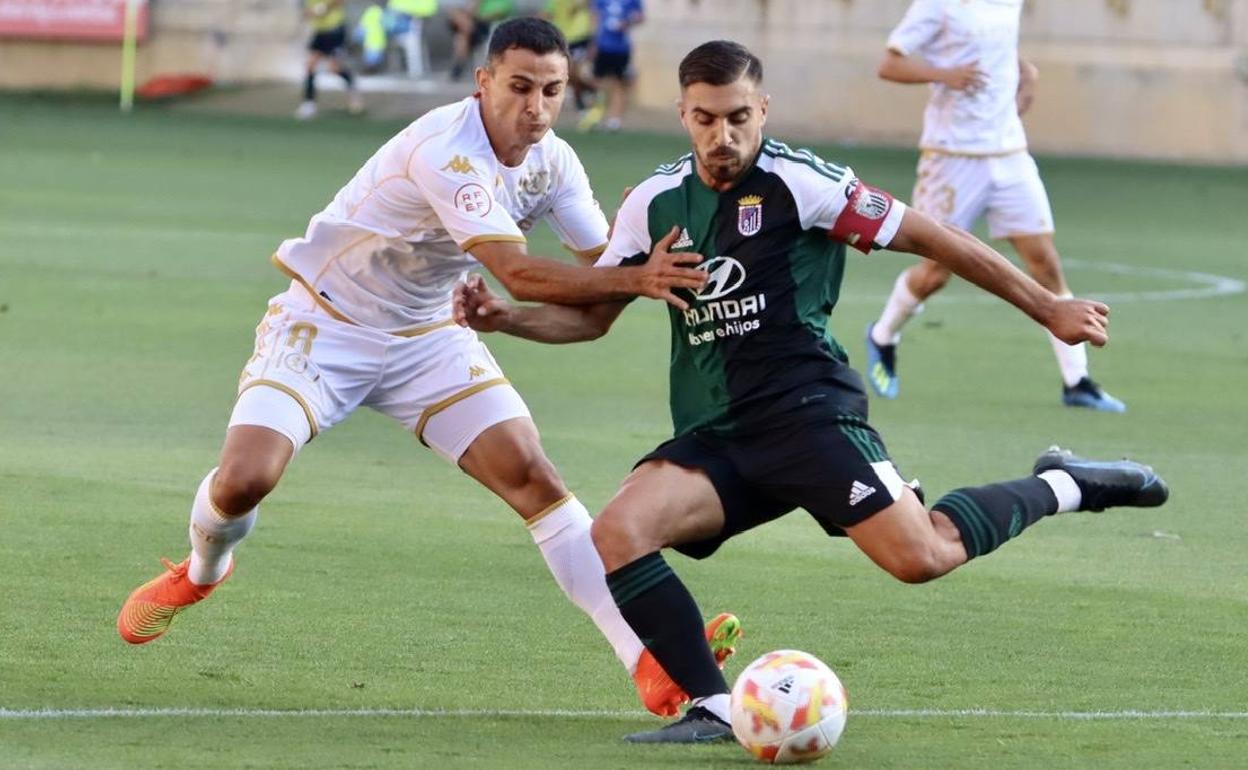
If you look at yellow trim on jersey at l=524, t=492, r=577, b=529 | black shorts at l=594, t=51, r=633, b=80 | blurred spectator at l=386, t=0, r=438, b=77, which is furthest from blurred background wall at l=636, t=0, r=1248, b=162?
yellow trim on jersey at l=524, t=492, r=577, b=529

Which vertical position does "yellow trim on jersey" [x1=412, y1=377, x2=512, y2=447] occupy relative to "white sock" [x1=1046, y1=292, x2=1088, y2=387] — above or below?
above

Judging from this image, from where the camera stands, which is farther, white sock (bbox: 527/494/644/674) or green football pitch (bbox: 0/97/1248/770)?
white sock (bbox: 527/494/644/674)

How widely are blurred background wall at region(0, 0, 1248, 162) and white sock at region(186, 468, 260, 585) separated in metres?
27.9

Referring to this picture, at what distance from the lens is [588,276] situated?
271 inches

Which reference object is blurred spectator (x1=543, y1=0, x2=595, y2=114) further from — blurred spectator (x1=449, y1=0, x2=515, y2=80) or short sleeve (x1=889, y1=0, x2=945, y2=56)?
short sleeve (x1=889, y1=0, x2=945, y2=56)

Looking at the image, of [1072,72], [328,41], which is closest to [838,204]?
[1072,72]

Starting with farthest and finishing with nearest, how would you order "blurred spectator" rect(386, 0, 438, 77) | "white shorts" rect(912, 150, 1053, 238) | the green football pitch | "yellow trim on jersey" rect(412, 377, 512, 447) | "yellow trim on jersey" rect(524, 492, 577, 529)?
"blurred spectator" rect(386, 0, 438, 77), "white shorts" rect(912, 150, 1053, 238), "yellow trim on jersey" rect(412, 377, 512, 447), "yellow trim on jersey" rect(524, 492, 577, 529), the green football pitch

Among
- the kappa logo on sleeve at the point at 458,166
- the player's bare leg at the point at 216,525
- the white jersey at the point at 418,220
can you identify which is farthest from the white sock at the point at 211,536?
the kappa logo on sleeve at the point at 458,166

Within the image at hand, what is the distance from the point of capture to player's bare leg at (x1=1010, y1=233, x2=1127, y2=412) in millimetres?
13719

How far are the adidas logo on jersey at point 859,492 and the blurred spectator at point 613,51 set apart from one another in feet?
97.7

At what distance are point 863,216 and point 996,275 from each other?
42 cm

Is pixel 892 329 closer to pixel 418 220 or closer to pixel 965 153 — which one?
pixel 965 153

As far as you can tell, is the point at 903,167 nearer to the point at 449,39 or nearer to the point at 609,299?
the point at 449,39

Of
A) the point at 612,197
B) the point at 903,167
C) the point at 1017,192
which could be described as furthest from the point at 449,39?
the point at 1017,192
